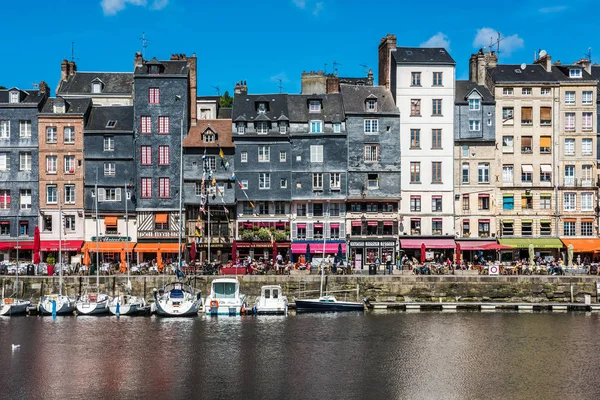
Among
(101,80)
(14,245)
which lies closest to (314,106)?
(101,80)

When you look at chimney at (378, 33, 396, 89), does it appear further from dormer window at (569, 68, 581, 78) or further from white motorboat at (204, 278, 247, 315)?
white motorboat at (204, 278, 247, 315)

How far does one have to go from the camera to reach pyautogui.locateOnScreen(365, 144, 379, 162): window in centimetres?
7312

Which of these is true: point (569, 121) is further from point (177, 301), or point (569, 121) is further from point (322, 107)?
point (177, 301)

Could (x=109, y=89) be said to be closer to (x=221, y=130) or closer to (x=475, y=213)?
(x=221, y=130)

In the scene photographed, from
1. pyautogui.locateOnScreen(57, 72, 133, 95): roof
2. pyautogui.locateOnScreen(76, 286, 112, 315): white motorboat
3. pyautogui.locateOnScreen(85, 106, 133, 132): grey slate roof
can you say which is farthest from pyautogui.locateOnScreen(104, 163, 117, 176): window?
pyautogui.locateOnScreen(76, 286, 112, 315): white motorboat

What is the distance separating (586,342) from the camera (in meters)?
48.9

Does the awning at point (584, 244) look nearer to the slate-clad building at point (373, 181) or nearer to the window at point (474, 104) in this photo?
the window at point (474, 104)

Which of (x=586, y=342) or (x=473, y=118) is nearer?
(x=586, y=342)

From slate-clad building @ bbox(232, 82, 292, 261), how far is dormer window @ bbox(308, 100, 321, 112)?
9.57ft

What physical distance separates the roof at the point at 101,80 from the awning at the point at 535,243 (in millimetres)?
37648

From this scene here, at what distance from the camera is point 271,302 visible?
5894cm

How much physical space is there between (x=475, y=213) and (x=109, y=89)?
1417 inches

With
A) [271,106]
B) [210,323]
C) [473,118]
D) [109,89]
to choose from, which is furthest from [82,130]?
[473,118]

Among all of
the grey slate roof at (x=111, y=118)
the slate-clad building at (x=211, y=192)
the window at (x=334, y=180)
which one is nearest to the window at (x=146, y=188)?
the slate-clad building at (x=211, y=192)
